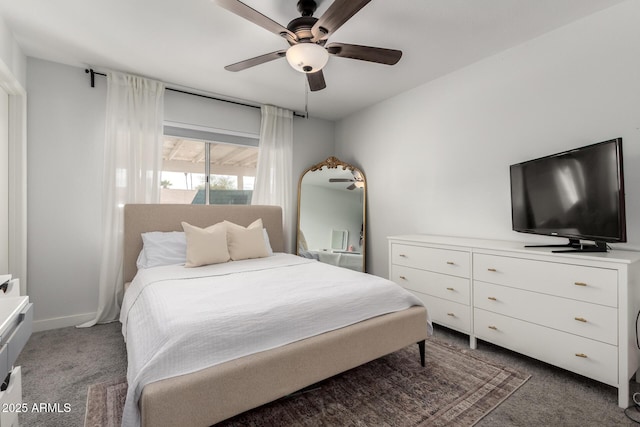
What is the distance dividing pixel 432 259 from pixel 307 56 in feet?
6.39

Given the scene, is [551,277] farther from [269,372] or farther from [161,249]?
[161,249]

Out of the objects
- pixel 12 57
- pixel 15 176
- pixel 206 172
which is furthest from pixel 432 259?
pixel 12 57

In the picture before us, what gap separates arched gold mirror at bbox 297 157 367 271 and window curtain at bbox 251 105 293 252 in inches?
8.9

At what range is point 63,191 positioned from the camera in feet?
9.39

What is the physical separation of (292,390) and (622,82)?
9.46 ft

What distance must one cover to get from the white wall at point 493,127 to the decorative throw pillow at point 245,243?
1.56m

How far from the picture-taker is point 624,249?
80.1 inches

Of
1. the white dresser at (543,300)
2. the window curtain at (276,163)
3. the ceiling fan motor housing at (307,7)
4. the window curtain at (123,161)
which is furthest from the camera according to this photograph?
the window curtain at (276,163)

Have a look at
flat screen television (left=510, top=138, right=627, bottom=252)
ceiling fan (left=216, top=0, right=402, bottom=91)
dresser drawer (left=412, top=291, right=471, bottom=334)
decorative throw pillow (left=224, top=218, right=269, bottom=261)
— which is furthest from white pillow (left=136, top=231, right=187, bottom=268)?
flat screen television (left=510, top=138, right=627, bottom=252)

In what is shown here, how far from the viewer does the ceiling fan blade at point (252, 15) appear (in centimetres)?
159

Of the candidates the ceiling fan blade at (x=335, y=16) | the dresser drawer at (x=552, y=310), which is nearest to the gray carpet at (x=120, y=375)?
the dresser drawer at (x=552, y=310)

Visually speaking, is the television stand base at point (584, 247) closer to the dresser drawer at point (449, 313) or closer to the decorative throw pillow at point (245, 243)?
the dresser drawer at point (449, 313)

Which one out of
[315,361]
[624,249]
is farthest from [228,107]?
[624,249]

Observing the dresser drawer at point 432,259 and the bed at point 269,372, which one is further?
the dresser drawer at point 432,259
